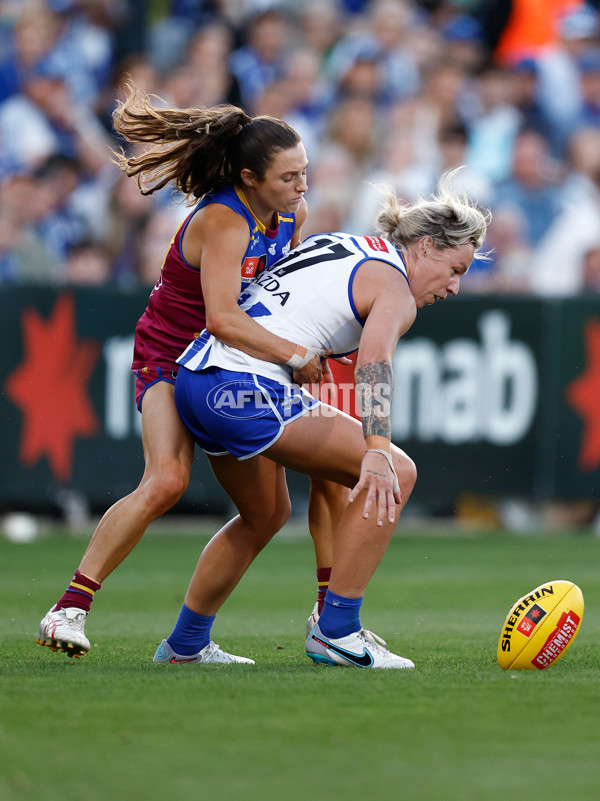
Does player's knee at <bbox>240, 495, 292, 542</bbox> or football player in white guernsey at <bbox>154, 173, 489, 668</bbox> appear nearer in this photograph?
football player in white guernsey at <bbox>154, 173, 489, 668</bbox>

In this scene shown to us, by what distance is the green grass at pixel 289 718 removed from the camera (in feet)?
10.2

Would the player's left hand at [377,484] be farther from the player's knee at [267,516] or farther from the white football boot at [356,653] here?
the player's knee at [267,516]

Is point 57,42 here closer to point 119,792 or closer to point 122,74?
point 122,74

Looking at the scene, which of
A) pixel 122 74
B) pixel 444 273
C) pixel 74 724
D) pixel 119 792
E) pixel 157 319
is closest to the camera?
pixel 119 792

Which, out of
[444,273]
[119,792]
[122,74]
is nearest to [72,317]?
[122,74]

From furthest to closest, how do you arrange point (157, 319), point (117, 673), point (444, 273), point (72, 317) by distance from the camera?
point (72, 317)
point (157, 319)
point (444, 273)
point (117, 673)

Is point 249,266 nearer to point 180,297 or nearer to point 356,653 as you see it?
point 180,297

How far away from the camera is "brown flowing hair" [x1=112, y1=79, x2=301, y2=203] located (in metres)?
5.07

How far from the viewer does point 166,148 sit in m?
5.23

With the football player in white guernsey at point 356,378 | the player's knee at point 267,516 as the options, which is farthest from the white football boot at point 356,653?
the player's knee at point 267,516

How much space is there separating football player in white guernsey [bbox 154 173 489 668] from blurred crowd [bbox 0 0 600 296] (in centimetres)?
585

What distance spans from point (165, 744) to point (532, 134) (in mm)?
10348

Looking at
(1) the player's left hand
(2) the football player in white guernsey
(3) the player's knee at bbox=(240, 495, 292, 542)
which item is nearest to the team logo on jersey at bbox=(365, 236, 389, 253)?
(2) the football player in white guernsey

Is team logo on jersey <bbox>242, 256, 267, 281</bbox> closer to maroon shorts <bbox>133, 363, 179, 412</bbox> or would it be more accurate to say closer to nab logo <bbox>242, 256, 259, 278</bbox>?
nab logo <bbox>242, 256, 259, 278</bbox>
